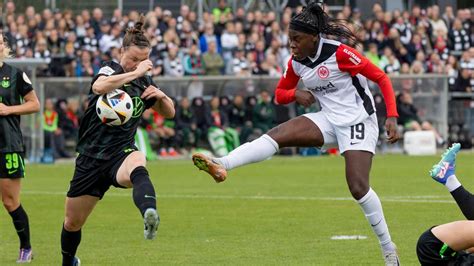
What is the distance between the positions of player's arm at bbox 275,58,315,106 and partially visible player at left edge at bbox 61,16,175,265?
1.32m

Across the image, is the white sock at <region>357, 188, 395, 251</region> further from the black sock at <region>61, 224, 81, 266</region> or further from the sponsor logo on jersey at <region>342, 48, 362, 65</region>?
the black sock at <region>61, 224, 81, 266</region>

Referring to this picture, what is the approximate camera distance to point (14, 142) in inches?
469

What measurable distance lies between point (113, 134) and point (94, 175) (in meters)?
0.38

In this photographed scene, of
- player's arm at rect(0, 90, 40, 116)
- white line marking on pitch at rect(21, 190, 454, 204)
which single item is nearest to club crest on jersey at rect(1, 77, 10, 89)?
player's arm at rect(0, 90, 40, 116)

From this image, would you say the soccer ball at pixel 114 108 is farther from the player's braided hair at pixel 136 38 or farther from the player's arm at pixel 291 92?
the player's arm at pixel 291 92

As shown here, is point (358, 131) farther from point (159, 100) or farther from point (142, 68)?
point (142, 68)

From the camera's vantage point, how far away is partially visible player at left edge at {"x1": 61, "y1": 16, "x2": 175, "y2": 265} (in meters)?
9.66

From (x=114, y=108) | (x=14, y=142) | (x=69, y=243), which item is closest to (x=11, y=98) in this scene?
(x=14, y=142)

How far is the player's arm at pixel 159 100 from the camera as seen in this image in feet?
32.5

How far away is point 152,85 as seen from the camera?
1009cm

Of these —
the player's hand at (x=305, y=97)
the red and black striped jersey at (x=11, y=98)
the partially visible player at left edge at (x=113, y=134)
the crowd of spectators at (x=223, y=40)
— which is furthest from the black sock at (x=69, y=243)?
the crowd of spectators at (x=223, y=40)

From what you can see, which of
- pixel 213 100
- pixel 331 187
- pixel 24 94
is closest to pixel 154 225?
pixel 24 94

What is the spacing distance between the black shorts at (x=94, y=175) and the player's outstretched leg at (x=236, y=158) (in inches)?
25.5

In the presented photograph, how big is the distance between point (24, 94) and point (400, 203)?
7027mm
